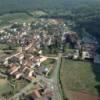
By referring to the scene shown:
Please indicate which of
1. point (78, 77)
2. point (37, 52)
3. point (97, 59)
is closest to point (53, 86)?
point (78, 77)

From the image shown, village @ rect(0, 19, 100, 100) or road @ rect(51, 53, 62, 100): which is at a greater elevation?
village @ rect(0, 19, 100, 100)

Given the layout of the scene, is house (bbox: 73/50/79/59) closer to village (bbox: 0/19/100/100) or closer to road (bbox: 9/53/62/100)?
village (bbox: 0/19/100/100)

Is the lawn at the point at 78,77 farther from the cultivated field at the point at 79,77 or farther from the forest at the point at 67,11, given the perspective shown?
the forest at the point at 67,11

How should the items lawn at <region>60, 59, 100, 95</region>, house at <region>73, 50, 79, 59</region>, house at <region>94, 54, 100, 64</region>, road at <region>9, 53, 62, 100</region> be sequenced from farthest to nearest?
1. house at <region>73, 50, 79, 59</region>
2. house at <region>94, 54, 100, 64</region>
3. lawn at <region>60, 59, 100, 95</region>
4. road at <region>9, 53, 62, 100</region>

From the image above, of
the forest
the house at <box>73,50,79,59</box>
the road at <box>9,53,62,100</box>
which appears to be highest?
the forest

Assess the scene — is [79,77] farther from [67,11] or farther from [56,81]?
[67,11]

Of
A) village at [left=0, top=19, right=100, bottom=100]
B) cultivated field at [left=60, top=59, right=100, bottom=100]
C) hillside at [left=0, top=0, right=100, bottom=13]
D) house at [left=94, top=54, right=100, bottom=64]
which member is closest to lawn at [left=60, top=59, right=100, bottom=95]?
cultivated field at [left=60, top=59, right=100, bottom=100]
